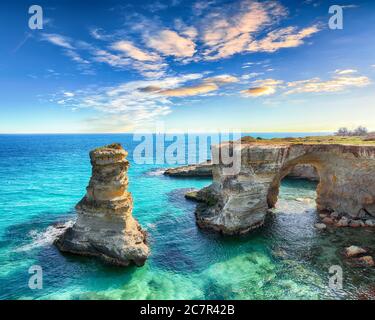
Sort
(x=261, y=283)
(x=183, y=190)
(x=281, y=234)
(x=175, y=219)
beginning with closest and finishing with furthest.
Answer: (x=261, y=283) → (x=281, y=234) → (x=175, y=219) → (x=183, y=190)

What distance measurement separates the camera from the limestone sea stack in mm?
26656

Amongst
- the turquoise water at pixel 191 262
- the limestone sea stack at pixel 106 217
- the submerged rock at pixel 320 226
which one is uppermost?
the limestone sea stack at pixel 106 217

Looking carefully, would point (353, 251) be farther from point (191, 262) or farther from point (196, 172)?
point (196, 172)

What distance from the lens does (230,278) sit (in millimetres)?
24250

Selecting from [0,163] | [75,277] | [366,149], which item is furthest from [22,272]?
[0,163]

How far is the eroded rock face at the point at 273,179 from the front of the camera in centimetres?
3297

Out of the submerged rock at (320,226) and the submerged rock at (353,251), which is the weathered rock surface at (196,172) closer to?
the submerged rock at (320,226)

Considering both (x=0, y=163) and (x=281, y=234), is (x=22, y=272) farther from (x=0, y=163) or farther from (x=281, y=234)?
(x=0, y=163)

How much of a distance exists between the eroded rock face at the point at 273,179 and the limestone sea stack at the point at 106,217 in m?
11.1

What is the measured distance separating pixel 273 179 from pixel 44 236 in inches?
1099

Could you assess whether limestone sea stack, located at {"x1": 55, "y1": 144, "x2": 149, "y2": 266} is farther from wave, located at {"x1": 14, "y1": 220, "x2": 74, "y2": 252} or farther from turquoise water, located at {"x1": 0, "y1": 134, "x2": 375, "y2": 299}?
wave, located at {"x1": 14, "y1": 220, "x2": 74, "y2": 252}

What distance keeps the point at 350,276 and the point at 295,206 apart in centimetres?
1852

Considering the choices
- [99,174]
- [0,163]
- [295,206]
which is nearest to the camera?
[99,174]

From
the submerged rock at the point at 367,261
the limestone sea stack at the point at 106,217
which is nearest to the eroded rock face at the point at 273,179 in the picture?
the submerged rock at the point at 367,261
